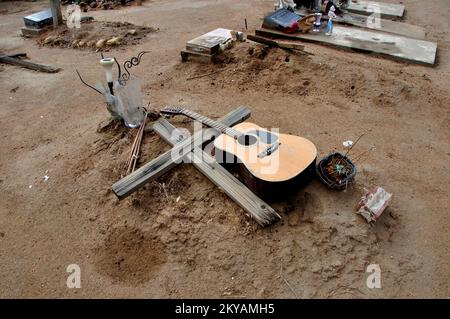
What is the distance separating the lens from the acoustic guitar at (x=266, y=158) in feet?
9.07

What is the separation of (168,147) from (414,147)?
275cm

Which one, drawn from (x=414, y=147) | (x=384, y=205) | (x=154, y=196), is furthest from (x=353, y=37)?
(x=154, y=196)

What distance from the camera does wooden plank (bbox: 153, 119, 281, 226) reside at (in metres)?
2.76

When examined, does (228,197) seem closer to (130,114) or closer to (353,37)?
(130,114)

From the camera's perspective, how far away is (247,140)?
3.18m

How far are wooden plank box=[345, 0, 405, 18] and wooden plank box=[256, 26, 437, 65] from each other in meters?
1.62

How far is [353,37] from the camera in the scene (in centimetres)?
633

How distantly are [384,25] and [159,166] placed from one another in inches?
253

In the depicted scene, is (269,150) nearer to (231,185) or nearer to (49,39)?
(231,185)

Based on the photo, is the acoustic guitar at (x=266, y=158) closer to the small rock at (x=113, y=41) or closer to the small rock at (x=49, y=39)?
the small rock at (x=113, y=41)

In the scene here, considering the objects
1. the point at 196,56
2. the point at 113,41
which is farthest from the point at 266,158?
the point at 113,41

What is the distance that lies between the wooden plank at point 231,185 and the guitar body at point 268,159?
0.08 metres

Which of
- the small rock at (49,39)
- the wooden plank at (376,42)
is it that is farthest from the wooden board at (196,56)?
the small rock at (49,39)
